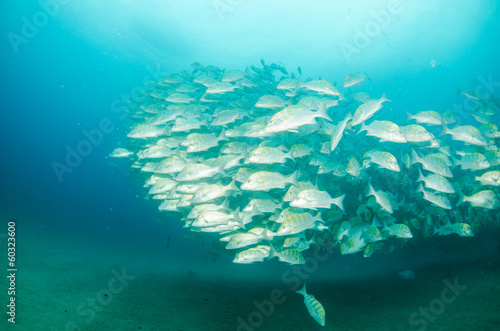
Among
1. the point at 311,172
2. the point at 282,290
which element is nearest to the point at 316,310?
the point at 282,290

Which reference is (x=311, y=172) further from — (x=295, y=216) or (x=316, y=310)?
(x=316, y=310)

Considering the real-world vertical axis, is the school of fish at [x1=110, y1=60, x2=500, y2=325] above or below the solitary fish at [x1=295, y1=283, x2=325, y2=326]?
above

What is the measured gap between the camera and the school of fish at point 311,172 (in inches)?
183

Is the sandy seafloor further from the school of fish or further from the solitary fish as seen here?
the school of fish

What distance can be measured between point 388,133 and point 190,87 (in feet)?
17.9

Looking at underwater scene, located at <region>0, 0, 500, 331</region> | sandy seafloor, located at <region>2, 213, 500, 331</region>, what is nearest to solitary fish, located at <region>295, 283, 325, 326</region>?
underwater scene, located at <region>0, 0, 500, 331</region>

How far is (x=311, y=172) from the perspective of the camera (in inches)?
256

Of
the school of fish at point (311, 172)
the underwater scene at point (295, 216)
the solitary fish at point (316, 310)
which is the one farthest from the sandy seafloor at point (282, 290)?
the school of fish at point (311, 172)

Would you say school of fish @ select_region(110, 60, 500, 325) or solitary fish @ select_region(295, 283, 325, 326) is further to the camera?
school of fish @ select_region(110, 60, 500, 325)

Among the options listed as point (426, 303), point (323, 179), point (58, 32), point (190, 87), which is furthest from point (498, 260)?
point (58, 32)

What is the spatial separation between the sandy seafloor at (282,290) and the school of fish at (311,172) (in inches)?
45.3

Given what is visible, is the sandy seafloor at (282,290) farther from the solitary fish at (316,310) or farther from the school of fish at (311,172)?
the school of fish at (311,172)

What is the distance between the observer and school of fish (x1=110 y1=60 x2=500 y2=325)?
464 centimetres

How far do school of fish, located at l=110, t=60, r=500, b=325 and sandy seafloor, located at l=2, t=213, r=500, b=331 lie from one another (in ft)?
3.78
